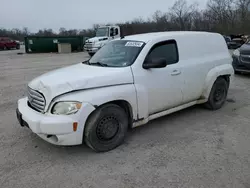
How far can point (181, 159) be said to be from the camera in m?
3.08

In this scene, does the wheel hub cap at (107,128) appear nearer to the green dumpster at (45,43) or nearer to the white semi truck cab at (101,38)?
the white semi truck cab at (101,38)

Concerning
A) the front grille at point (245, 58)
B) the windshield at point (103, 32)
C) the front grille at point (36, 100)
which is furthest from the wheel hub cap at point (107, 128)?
the windshield at point (103, 32)

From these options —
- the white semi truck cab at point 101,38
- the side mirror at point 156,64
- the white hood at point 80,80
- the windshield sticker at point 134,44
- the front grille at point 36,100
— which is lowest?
the front grille at point 36,100

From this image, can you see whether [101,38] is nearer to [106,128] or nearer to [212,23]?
[106,128]

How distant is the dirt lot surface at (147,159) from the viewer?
2639 mm

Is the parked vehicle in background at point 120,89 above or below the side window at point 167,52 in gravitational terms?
below

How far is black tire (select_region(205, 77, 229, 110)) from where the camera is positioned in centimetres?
490

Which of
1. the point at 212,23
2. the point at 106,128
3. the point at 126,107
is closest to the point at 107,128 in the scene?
the point at 106,128

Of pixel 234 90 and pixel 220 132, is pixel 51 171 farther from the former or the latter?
Result: pixel 234 90

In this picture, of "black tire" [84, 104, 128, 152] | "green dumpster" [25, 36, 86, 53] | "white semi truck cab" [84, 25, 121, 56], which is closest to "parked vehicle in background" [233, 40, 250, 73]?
"black tire" [84, 104, 128, 152]

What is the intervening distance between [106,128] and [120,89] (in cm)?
60

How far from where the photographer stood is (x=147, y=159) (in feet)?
10.1

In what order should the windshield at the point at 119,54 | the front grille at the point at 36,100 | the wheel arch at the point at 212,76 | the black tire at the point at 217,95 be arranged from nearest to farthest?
the front grille at the point at 36,100 < the windshield at the point at 119,54 < the wheel arch at the point at 212,76 < the black tire at the point at 217,95

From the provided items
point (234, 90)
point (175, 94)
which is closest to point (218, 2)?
point (234, 90)
